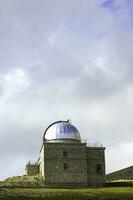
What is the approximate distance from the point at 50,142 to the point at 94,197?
15490mm

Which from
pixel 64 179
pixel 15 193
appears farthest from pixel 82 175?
pixel 15 193

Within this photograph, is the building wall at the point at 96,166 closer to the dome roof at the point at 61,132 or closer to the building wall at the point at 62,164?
the building wall at the point at 62,164

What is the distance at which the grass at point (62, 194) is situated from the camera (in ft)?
229

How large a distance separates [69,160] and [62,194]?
1182 centimetres

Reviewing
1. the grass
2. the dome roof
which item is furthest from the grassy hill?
the dome roof

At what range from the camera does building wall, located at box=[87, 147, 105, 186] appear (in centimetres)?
8481

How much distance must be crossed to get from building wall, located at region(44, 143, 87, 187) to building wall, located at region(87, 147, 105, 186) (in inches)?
75.3

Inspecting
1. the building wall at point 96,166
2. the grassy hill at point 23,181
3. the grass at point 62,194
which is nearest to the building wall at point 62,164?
the grassy hill at point 23,181

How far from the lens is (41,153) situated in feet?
283

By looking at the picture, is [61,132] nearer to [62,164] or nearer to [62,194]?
[62,164]

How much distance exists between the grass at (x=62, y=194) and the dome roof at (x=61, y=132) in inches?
434

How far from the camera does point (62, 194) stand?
7162 centimetres

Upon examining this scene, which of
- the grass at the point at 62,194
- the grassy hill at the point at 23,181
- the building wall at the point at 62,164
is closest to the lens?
the grass at the point at 62,194

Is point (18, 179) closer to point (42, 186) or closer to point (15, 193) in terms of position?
point (42, 186)
